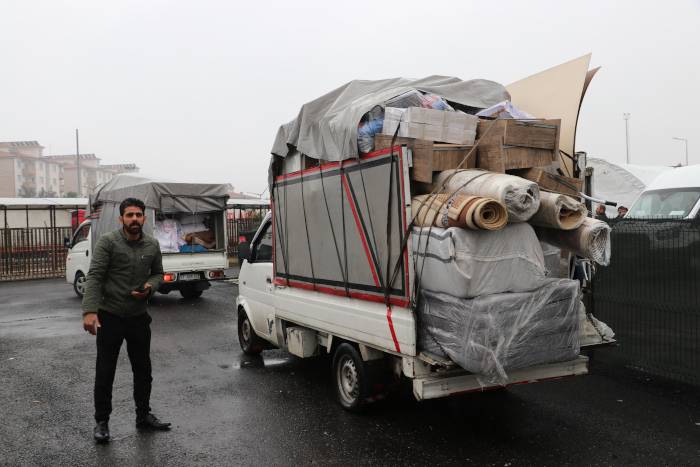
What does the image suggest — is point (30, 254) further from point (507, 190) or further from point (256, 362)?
point (507, 190)

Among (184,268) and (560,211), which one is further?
(184,268)

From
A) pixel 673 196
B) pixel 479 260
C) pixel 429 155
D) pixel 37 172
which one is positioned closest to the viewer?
pixel 479 260

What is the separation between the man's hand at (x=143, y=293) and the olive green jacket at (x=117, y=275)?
3 cm

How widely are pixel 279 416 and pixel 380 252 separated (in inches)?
73.8

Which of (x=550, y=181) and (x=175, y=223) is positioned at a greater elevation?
(x=550, y=181)

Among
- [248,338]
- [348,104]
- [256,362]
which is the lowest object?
[256,362]

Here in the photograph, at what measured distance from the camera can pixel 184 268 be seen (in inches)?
503

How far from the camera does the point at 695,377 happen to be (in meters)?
5.86

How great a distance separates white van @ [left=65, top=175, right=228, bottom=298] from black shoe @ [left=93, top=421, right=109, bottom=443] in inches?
300

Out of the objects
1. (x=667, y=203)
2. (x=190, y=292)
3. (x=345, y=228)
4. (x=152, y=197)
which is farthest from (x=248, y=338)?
(x=667, y=203)

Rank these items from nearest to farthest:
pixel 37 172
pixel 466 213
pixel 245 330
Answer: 1. pixel 466 213
2. pixel 245 330
3. pixel 37 172

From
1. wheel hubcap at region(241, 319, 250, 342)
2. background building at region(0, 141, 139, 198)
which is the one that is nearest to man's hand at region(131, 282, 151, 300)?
wheel hubcap at region(241, 319, 250, 342)

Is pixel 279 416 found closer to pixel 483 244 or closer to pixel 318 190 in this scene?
pixel 318 190

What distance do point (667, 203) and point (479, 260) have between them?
8715mm
